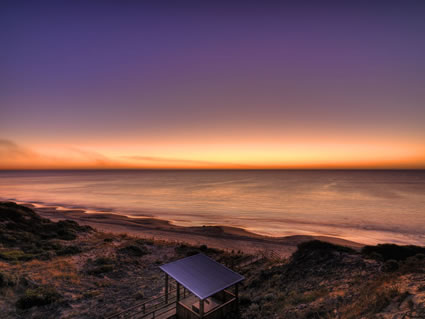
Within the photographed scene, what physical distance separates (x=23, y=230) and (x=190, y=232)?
72.9 ft

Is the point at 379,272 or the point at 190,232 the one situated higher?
the point at 379,272

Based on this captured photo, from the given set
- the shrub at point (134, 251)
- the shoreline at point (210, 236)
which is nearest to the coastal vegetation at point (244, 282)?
the shrub at point (134, 251)

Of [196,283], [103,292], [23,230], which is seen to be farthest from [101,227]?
[196,283]

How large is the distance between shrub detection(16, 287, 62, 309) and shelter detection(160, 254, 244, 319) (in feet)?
26.4

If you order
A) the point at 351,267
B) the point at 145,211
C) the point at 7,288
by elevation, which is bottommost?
the point at 145,211

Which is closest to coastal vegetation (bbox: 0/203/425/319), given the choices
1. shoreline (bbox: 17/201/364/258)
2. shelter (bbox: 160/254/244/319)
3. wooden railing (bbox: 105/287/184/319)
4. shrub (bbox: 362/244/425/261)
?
shrub (bbox: 362/244/425/261)

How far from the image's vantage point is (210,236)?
3531 cm

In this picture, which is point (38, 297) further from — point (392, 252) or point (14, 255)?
point (392, 252)

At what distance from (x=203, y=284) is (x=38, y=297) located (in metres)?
10.8

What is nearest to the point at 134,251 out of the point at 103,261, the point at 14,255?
the point at 103,261

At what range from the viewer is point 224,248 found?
29.2 metres

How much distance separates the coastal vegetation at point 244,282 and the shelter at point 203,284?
995 millimetres

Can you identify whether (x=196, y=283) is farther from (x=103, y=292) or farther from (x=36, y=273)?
(x=36, y=273)

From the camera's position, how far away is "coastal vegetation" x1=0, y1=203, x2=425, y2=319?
1089 cm
